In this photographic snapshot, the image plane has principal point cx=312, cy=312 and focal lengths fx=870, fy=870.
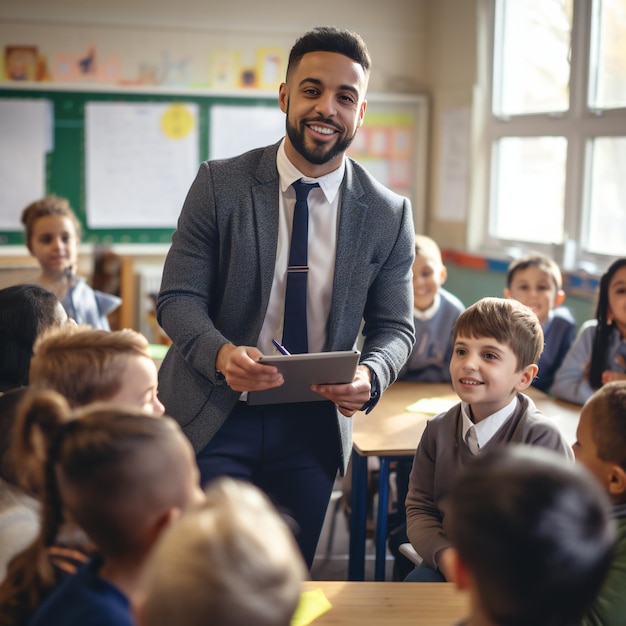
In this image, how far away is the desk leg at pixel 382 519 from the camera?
266 centimetres

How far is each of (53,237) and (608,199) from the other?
2682 mm

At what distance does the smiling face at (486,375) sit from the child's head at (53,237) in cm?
221

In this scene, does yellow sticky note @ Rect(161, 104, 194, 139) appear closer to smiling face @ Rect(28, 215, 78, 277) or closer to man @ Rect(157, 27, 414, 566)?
smiling face @ Rect(28, 215, 78, 277)

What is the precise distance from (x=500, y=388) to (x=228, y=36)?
12.4 ft

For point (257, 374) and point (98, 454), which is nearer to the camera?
point (98, 454)

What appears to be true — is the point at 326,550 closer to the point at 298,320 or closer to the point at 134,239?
the point at 298,320

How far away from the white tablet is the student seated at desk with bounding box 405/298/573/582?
336 mm

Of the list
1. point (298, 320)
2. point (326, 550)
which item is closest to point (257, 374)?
point (298, 320)

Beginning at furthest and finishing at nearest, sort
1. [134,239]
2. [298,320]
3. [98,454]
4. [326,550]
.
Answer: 1. [134,239]
2. [326,550]
3. [298,320]
4. [98,454]

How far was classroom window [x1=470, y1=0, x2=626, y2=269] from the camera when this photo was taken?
4.29 meters

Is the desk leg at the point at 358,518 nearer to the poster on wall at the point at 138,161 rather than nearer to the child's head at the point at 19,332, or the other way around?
the child's head at the point at 19,332

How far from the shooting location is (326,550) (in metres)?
3.65

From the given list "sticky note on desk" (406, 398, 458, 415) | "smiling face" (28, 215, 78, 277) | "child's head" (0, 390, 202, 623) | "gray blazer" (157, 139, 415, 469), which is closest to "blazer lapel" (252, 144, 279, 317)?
"gray blazer" (157, 139, 415, 469)

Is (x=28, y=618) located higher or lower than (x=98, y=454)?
lower
